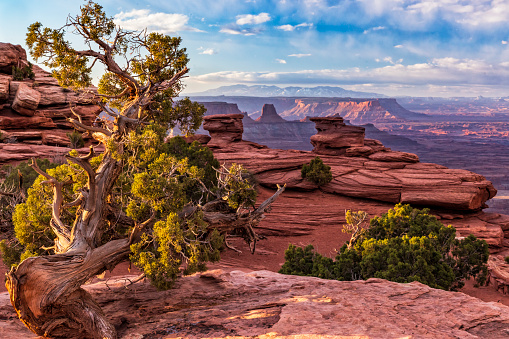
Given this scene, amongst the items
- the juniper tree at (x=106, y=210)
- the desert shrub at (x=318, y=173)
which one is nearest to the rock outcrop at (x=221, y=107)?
the desert shrub at (x=318, y=173)

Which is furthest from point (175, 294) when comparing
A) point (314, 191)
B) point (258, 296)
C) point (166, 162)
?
point (314, 191)

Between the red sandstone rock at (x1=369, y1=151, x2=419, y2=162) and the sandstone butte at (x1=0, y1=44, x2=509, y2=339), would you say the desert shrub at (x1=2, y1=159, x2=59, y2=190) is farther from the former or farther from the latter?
the red sandstone rock at (x1=369, y1=151, x2=419, y2=162)

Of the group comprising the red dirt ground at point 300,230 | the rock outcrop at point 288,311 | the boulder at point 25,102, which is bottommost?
the red dirt ground at point 300,230

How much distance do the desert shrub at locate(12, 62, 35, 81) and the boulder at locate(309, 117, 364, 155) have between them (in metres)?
33.8

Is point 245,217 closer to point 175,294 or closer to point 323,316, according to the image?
point 175,294

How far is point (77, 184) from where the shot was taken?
933 cm

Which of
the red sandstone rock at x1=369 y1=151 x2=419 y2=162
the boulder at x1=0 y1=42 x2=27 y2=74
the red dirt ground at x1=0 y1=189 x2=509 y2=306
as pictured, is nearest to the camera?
the red dirt ground at x1=0 y1=189 x2=509 y2=306

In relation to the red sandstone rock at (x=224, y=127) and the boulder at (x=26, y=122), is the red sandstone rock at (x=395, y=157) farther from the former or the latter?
the boulder at (x=26, y=122)

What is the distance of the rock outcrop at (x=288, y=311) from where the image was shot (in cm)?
675

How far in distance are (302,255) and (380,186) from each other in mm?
16764

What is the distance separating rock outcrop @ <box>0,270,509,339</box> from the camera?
6.75 m

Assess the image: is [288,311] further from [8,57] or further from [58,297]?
[8,57]

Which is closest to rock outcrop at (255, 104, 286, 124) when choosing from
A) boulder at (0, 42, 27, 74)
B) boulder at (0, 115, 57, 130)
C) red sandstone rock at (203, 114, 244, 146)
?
red sandstone rock at (203, 114, 244, 146)

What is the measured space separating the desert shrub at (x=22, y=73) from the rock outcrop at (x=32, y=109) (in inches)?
15.4
